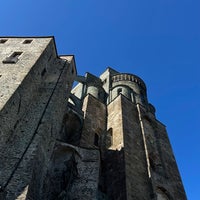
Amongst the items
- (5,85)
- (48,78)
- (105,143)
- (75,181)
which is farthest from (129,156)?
(5,85)

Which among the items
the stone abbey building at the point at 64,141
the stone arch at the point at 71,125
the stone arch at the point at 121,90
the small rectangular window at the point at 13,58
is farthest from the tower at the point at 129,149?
the small rectangular window at the point at 13,58

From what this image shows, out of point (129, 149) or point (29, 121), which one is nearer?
point (29, 121)

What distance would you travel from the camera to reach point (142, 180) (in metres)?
14.2

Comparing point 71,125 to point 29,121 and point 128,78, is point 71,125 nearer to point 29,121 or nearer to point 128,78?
point 29,121

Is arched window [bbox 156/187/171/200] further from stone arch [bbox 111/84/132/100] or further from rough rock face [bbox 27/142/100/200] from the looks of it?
stone arch [bbox 111/84/132/100]

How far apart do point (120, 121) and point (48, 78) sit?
560cm

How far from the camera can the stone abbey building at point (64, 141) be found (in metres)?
9.97

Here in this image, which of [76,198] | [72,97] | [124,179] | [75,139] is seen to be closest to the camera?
[76,198]

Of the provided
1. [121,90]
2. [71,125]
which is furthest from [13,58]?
[121,90]

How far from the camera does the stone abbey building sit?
9.97 meters

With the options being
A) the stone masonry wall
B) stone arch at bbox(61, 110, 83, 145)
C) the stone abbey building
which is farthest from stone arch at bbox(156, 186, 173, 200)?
the stone masonry wall

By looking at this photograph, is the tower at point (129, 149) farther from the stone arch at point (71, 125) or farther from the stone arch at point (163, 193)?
the stone arch at point (71, 125)

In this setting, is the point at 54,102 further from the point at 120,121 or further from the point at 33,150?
the point at 120,121

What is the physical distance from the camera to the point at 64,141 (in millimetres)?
15305
